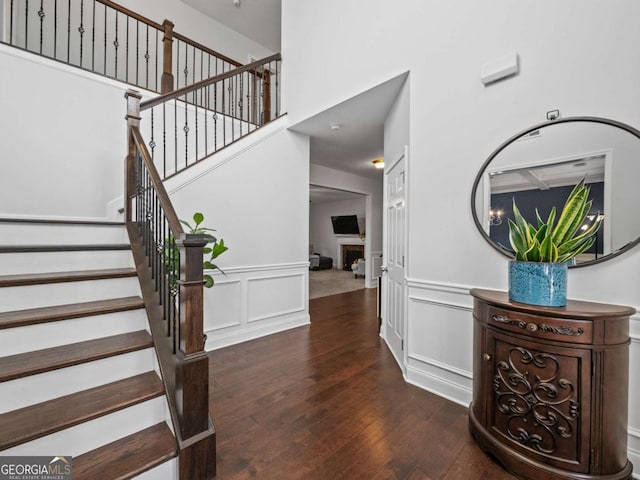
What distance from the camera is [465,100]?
6.73 feet

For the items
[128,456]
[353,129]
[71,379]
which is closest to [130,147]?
[71,379]

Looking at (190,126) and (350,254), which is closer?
(190,126)

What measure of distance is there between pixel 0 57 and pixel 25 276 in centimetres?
235

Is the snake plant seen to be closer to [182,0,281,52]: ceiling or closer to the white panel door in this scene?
the white panel door

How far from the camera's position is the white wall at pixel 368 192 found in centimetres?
578

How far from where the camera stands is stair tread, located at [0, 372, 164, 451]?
116 centimetres

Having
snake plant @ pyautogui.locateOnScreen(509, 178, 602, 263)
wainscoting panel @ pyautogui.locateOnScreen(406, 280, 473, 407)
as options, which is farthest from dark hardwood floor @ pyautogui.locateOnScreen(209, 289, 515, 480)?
snake plant @ pyautogui.locateOnScreen(509, 178, 602, 263)

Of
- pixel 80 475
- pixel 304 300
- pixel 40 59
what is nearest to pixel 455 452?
pixel 80 475

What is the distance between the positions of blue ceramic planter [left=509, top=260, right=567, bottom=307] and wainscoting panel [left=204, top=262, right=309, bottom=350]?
2.67 metres

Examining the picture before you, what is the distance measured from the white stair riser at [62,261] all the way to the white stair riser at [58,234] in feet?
0.75

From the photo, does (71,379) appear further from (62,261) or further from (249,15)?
(249,15)

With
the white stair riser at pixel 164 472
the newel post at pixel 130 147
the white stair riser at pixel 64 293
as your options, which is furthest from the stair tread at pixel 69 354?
the newel post at pixel 130 147

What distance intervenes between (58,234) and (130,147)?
34.2 inches

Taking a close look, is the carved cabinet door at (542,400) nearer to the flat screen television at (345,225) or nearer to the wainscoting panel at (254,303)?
the wainscoting panel at (254,303)
